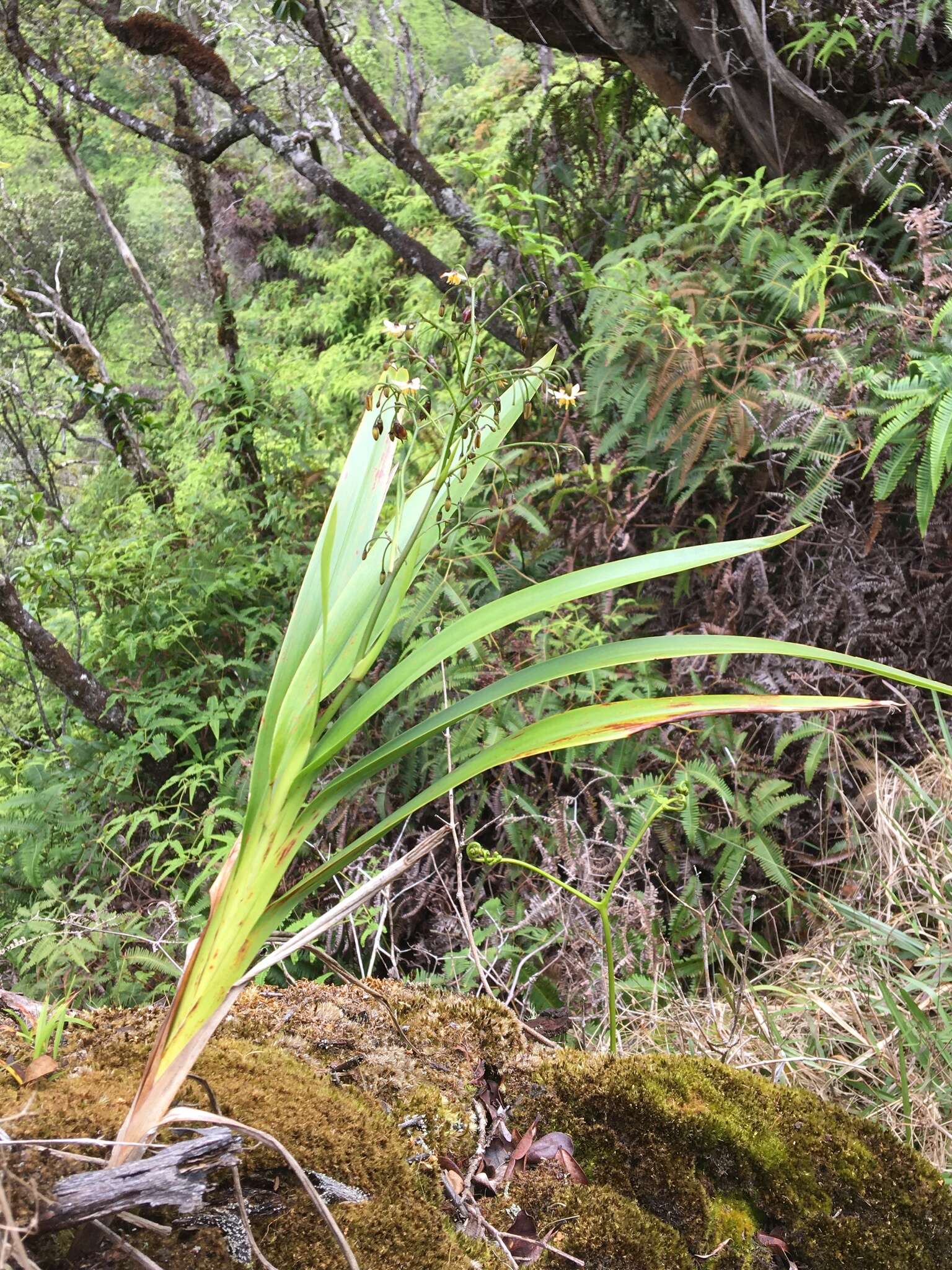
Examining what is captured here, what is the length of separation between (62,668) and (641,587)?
2.27 meters

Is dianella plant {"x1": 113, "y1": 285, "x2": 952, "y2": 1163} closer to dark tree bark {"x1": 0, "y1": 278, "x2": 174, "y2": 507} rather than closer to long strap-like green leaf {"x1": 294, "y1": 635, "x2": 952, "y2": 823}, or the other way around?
long strap-like green leaf {"x1": 294, "y1": 635, "x2": 952, "y2": 823}

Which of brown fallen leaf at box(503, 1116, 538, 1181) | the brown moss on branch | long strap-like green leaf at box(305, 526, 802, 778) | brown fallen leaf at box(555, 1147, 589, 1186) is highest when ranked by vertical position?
the brown moss on branch

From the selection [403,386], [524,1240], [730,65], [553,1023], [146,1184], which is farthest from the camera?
[730,65]

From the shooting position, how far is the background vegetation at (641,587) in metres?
1.97

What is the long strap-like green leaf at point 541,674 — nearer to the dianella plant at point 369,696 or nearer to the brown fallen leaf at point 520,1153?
the dianella plant at point 369,696

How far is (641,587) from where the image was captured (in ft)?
10.7

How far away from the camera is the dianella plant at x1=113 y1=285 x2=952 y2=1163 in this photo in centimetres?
95

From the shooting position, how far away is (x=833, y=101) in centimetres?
346

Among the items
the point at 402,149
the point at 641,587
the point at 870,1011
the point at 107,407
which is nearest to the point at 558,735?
the point at 870,1011

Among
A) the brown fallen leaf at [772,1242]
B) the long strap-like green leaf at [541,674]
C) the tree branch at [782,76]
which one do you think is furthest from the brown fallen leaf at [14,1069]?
the tree branch at [782,76]

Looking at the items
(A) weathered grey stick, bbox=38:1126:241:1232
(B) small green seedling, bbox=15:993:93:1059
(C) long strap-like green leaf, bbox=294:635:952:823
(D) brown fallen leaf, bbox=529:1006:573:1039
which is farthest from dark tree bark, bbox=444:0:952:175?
(A) weathered grey stick, bbox=38:1126:241:1232

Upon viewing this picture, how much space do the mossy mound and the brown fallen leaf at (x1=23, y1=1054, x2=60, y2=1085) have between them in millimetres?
12

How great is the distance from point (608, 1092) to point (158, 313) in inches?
305

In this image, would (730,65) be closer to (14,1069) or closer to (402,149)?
(402,149)
